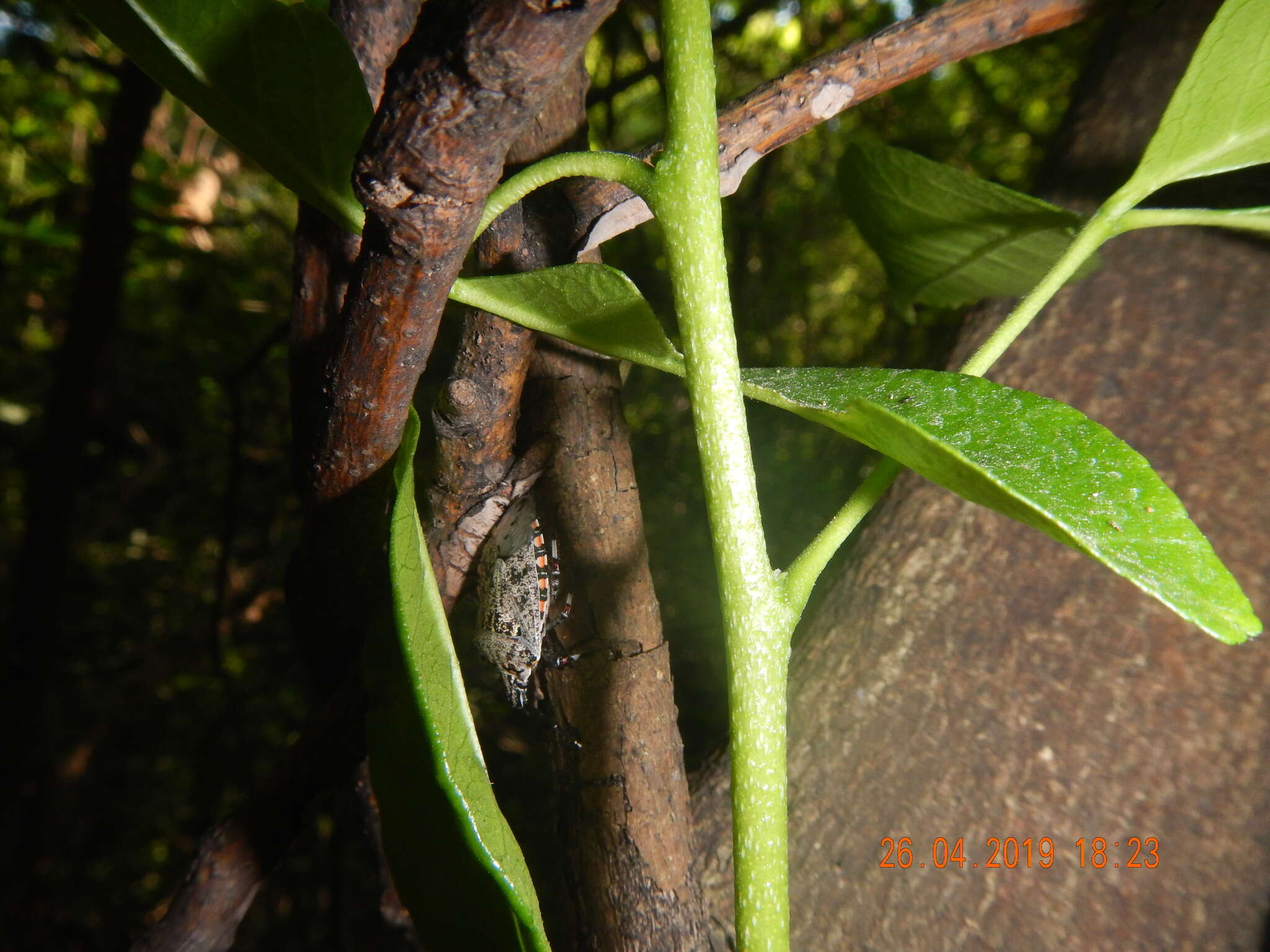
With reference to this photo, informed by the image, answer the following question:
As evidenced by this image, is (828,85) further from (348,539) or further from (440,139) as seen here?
(348,539)

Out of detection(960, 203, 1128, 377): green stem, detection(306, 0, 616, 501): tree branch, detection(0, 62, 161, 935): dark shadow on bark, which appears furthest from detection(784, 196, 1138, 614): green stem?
detection(0, 62, 161, 935): dark shadow on bark

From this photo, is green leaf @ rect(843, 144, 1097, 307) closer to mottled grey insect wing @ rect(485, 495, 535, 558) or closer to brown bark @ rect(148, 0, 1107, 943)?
brown bark @ rect(148, 0, 1107, 943)

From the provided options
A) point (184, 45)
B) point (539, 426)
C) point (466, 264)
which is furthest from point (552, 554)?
point (184, 45)

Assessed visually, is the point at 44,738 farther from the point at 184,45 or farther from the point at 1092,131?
the point at 1092,131

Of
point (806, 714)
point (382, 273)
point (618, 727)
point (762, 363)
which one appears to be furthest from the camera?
point (762, 363)

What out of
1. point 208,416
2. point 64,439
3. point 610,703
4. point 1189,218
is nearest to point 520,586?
point 610,703

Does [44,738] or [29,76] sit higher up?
[29,76]
